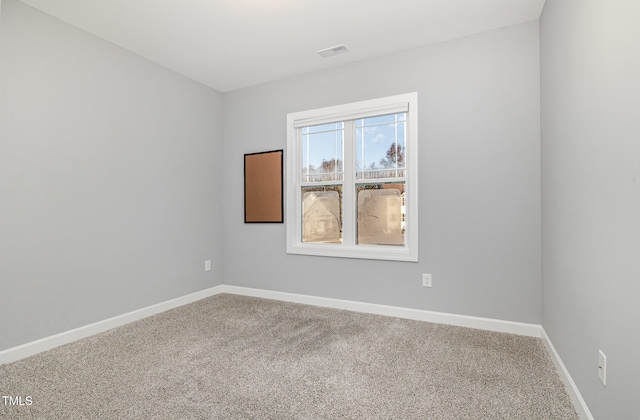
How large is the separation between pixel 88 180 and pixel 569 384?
3831mm

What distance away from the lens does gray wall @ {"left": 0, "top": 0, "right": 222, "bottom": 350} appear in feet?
7.45

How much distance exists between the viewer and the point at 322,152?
3686 mm

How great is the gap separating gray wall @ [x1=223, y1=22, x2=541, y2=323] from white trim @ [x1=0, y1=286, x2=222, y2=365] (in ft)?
5.40

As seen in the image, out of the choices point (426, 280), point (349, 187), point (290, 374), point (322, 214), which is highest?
point (349, 187)

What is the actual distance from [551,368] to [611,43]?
195 centimetres

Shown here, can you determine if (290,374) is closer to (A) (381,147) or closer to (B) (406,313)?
(B) (406,313)

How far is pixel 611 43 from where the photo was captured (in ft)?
4.34

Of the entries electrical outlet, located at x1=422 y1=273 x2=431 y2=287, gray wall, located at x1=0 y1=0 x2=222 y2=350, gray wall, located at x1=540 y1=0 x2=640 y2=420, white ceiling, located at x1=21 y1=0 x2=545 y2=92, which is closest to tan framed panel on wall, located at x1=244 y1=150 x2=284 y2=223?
gray wall, located at x1=0 y1=0 x2=222 y2=350

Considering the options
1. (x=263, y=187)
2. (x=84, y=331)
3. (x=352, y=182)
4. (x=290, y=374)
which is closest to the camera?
(x=290, y=374)

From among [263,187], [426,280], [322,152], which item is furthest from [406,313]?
[263,187]

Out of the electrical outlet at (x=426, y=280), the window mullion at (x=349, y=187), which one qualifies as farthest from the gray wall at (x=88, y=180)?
the electrical outlet at (x=426, y=280)

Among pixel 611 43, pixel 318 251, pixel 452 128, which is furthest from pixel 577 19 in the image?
pixel 318 251

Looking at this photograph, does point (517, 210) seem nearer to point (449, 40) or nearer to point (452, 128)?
point (452, 128)

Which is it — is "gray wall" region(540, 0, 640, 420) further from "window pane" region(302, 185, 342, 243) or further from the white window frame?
"window pane" region(302, 185, 342, 243)
